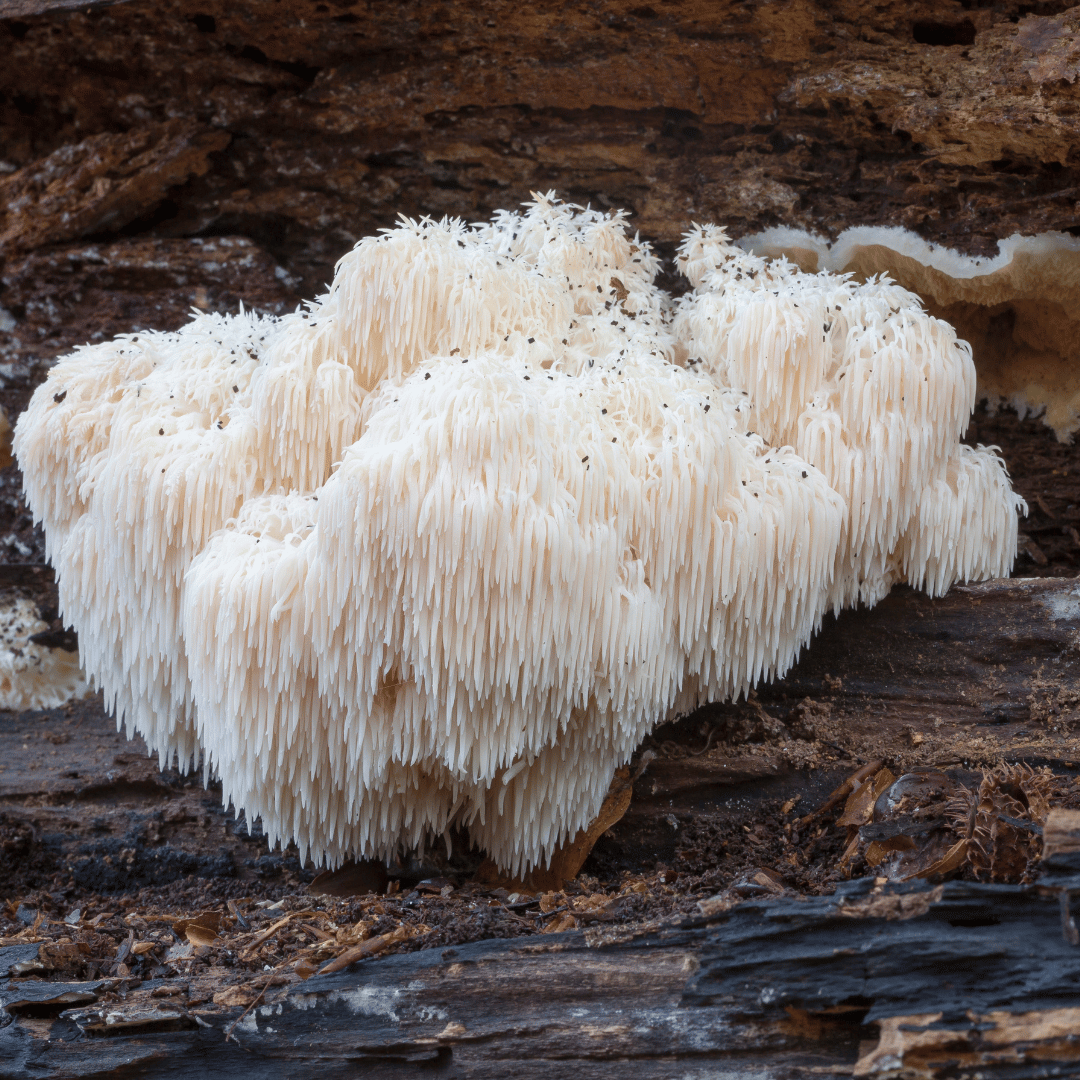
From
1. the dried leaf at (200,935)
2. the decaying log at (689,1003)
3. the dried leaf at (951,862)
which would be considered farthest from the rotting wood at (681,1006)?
the dried leaf at (200,935)

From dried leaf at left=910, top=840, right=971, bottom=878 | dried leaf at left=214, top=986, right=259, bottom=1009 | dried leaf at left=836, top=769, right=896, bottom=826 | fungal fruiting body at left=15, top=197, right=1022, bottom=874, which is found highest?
fungal fruiting body at left=15, top=197, right=1022, bottom=874

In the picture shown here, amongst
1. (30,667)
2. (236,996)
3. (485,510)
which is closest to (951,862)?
(485,510)

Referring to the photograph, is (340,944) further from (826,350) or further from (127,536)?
(826,350)

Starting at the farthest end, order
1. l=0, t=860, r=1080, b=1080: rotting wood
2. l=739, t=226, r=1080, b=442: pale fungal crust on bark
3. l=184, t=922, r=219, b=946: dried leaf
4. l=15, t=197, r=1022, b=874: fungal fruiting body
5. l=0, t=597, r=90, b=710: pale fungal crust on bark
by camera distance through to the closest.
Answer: l=0, t=597, r=90, b=710: pale fungal crust on bark → l=739, t=226, r=1080, b=442: pale fungal crust on bark → l=184, t=922, r=219, b=946: dried leaf → l=15, t=197, r=1022, b=874: fungal fruiting body → l=0, t=860, r=1080, b=1080: rotting wood

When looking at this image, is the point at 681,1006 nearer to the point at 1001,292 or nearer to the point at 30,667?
the point at 1001,292

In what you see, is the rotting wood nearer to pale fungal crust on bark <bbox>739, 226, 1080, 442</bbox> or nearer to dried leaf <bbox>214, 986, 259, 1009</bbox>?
dried leaf <bbox>214, 986, 259, 1009</bbox>

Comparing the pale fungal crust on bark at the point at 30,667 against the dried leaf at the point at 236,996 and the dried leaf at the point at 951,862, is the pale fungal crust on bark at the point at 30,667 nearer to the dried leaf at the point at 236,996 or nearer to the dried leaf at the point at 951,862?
the dried leaf at the point at 236,996

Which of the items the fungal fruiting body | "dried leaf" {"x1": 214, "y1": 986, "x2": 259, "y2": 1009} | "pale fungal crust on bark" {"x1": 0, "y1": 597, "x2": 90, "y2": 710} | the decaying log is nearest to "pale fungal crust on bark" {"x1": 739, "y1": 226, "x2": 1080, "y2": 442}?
the fungal fruiting body
